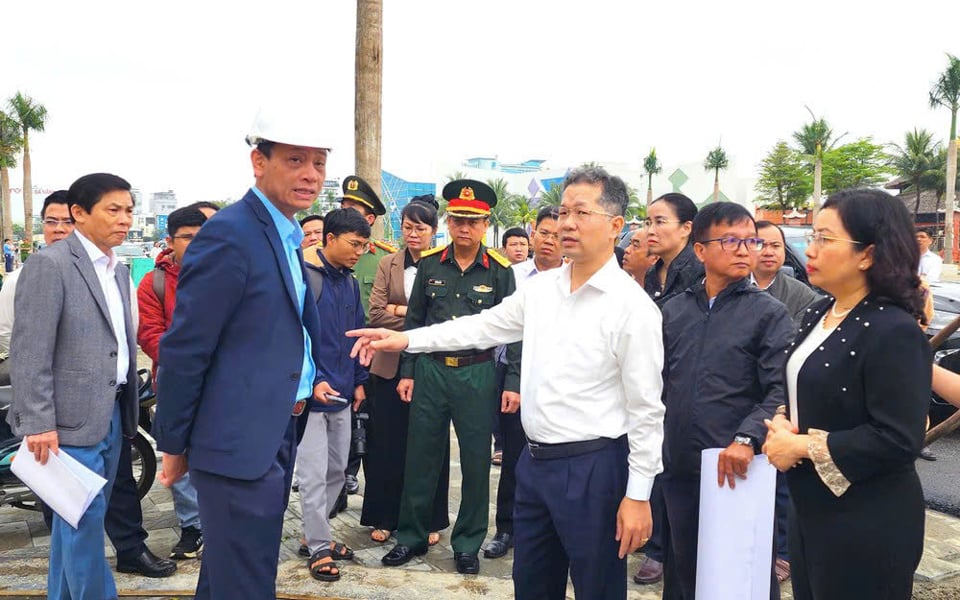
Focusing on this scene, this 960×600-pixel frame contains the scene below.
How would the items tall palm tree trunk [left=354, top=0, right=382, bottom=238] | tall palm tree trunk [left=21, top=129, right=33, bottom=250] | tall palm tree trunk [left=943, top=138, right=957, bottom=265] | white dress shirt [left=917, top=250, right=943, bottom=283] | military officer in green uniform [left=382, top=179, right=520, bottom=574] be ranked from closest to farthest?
military officer in green uniform [left=382, top=179, right=520, bottom=574] → tall palm tree trunk [left=354, top=0, right=382, bottom=238] → white dress shirt [left=917, top=250, right=943, bottom=283] → tall palm tree trunk [left=943, top=138, right=957, bottom=265] → tall palm tree trunk [left=21, top=129, right=33, bottom=250]

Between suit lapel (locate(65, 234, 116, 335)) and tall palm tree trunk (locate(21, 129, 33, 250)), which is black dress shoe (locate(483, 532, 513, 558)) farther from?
tall palm tree trunk (locate(21, 129, 33, 250))

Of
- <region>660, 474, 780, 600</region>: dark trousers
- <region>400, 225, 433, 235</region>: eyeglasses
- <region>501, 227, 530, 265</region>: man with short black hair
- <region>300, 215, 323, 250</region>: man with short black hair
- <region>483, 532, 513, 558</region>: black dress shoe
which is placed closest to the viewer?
<region>660, 474, 780, 600</region>: dark trousers

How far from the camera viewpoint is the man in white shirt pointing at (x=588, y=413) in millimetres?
2355

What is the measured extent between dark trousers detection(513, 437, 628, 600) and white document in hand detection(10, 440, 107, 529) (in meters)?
1.76

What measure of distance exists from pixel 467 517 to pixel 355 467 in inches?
69.8

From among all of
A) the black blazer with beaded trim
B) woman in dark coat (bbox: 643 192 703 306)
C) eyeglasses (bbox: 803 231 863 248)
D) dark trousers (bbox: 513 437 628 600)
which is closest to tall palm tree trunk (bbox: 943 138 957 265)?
woman in dark coat (bbox: 643 192 703 306)

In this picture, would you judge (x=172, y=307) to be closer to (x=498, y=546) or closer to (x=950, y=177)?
(x=498, y=546)

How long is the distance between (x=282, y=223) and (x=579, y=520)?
1.39m

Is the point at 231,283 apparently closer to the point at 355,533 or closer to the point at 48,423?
the point at 48,423

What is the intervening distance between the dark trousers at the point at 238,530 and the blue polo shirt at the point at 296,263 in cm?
33

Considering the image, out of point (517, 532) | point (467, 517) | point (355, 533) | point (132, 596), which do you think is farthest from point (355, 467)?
point (517, 532)

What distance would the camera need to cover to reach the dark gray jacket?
285cm

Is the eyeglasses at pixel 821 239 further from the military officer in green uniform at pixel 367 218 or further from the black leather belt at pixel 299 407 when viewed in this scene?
the military officer in green uniform at pixel 367 218

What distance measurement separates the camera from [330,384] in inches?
158
